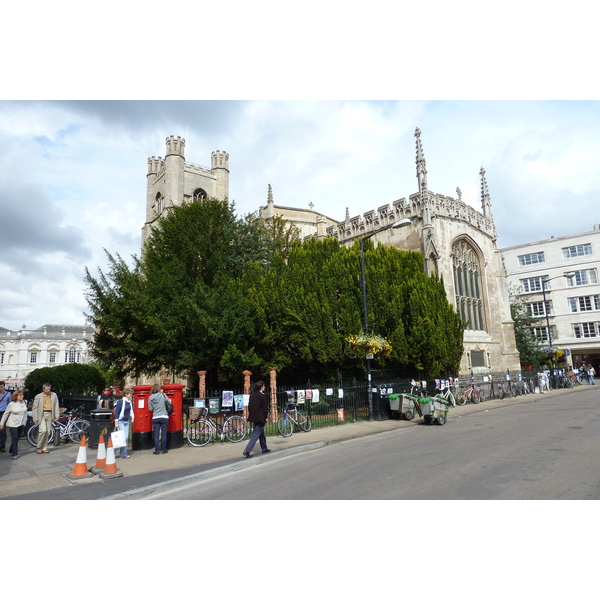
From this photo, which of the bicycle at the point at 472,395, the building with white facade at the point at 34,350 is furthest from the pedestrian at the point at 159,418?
the building with white facade at the point at 34,350

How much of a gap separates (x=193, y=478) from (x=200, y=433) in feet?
12.3

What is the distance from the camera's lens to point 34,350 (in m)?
88.4

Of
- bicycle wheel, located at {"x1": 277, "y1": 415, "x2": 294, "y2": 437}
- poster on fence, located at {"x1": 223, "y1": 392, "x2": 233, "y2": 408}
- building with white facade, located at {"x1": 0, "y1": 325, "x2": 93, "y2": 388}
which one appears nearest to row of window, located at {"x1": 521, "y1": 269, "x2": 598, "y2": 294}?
bicycle wheel, located at {"x1": 277, "y1": 415, "x2": 294, "y2": 437}

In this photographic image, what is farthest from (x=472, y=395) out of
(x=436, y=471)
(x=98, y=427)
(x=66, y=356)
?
(x=66, y=356)

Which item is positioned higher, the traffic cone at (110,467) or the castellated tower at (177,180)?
the castellated tower at (177,180)

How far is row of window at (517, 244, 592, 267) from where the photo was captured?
42838mm

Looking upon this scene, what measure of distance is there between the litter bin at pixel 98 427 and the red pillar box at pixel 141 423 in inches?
26.4

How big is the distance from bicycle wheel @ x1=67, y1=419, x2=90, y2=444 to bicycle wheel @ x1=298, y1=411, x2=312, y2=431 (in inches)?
249

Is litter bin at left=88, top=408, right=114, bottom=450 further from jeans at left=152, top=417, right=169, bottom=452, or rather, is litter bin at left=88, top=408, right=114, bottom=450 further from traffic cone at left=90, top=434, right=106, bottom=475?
traffic cone at left=90, top=434, right=106, bottom=475

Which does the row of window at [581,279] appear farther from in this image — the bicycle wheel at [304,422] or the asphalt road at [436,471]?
the asphalt road at [436,471]

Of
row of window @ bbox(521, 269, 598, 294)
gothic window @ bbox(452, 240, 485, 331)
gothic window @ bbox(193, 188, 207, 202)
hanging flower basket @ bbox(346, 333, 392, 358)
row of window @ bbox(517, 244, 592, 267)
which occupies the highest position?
gothic window @ bbox(193, 188, 207, 202)

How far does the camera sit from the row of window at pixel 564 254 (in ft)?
141

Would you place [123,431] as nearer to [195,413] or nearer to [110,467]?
[195,413]

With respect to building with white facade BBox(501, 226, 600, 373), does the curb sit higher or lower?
lower
